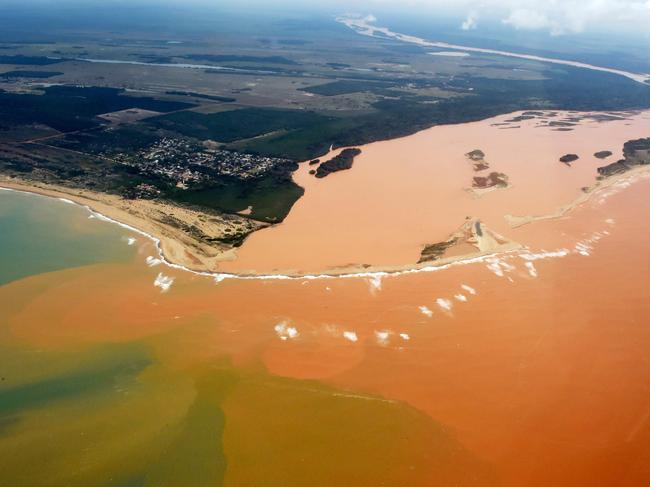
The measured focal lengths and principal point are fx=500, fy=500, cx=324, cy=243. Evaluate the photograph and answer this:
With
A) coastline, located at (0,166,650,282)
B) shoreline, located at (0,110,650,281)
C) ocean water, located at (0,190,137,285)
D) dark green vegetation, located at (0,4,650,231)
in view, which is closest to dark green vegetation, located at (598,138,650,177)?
shoreline, located at (0,110,650,281)

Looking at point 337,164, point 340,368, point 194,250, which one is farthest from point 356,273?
point 337,164

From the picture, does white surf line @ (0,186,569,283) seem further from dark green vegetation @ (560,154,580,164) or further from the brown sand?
dark green vegetation @ (560,154,580,164)

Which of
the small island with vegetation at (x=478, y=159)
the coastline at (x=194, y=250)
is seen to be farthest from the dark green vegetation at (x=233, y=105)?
the small island with vegetation at (x=478, y=159)

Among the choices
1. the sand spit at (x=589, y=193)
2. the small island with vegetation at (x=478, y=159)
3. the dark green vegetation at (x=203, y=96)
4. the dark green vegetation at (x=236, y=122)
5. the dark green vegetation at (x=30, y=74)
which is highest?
the sand spit at (x=589, y=193)

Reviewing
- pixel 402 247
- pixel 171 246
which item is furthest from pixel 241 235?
pixel 402 247

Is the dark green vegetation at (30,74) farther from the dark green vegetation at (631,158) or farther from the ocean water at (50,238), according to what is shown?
the dark green vegetation at (631,158)

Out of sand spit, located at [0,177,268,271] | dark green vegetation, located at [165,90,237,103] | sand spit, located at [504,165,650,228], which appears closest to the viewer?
sand spit, located at [0,177,268,271]
